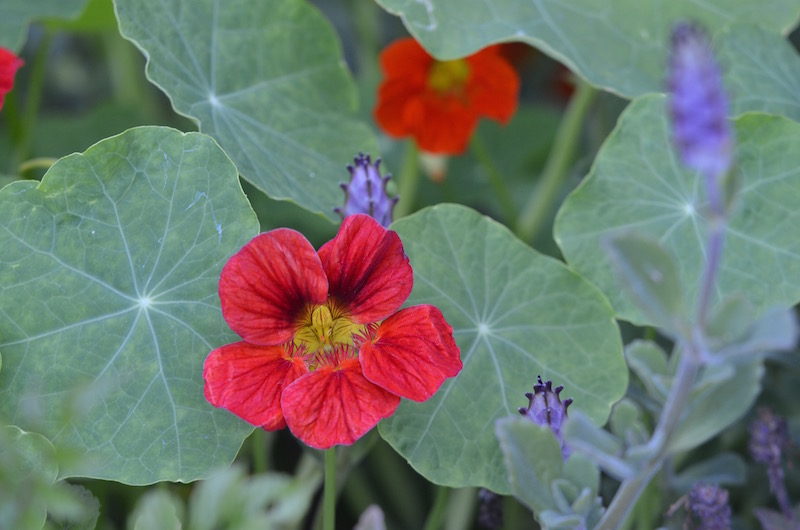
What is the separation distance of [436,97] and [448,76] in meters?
0.07

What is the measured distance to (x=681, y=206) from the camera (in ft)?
3.23

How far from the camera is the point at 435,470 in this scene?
32.3 inches

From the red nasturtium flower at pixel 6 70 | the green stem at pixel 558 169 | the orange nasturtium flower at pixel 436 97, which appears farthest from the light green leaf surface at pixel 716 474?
the red nasturtium flower at pixel 6 70

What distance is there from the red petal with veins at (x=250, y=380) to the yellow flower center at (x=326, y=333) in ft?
0.14

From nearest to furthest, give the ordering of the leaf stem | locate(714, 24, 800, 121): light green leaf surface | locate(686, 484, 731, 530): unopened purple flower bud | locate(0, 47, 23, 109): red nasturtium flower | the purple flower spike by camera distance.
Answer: the purple flower spike
the leaf stem
locate(686, 484, 731, 530): unopened purple flower bud
locate(0, 47, 23, 109): red nasturtium flower
locate(714, 24, 800, 121): light green leaf surface

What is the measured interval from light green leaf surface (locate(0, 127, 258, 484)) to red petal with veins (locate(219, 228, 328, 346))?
8 cm

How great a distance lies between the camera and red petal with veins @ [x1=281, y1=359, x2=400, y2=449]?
70cm

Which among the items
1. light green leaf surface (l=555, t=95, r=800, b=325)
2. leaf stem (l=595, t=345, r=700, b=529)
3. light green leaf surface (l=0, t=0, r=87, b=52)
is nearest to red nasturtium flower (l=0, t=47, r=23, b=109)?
light green leaf surface (l=0, t=0, r=87, b=52)

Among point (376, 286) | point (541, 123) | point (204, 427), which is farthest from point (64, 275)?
point (541, 123)

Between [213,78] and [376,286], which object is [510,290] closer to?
[376,286]

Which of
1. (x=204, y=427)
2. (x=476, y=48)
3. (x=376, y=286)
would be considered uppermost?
(x=476, y=48)

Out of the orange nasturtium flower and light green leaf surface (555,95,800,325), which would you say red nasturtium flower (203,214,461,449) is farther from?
the orange nasturtium flower

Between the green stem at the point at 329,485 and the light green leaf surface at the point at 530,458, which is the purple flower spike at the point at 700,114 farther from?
the green stem at the point at 329,485

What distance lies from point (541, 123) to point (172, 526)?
4.69 ft
